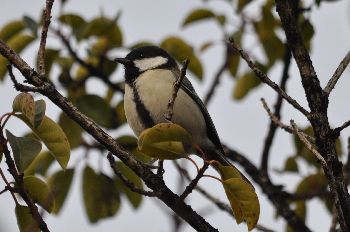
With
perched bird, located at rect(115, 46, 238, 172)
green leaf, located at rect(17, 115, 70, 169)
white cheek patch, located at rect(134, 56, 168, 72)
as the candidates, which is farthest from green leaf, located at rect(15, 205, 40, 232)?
white cheek patch, located at rect(134, 56, 168, 72)

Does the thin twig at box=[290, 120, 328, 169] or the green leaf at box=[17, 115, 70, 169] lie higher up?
the thin twig at box=[290, 120, 328, 169]

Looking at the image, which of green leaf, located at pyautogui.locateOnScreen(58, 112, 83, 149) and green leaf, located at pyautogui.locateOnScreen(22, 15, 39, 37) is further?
green leaf, located at pyautogui.locateOnScreen(22, 15, 39, 37)

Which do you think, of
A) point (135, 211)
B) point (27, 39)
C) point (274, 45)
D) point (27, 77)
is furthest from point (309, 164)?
point (27, 77)

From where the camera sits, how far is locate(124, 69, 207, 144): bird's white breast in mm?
3736

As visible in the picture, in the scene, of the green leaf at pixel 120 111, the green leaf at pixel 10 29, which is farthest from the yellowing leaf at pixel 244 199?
the green leaf at pixel 10 29

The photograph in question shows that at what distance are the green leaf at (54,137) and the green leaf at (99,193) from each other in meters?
1.46

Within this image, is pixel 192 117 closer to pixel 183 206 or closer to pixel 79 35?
pixel 79 35

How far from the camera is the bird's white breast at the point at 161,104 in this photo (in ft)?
12.3

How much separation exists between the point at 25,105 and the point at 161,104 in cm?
155

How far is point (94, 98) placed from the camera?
400cm

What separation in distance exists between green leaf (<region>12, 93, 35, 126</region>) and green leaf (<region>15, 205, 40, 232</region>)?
1.11ft

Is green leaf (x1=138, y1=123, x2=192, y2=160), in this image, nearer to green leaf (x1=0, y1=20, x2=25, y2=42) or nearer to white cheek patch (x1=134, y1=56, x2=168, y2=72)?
white cheek patch (x1=134, y1=56, x2=168, y2=72)

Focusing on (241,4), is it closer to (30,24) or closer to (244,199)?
(30,24)

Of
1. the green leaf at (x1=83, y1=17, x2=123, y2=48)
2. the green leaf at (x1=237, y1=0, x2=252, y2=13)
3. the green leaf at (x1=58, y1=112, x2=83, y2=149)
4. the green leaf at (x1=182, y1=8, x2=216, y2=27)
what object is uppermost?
the green leaf at (x1=182, y1=8, x2=216, y2=27)
